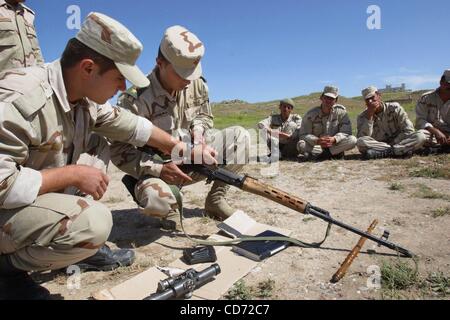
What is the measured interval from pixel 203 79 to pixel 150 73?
74cm

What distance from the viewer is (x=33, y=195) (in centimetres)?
217

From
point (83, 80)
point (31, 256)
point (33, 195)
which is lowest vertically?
point (31, 256)

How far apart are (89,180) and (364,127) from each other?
22.9 feet

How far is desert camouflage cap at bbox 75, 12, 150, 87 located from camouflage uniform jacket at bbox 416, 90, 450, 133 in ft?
23.6

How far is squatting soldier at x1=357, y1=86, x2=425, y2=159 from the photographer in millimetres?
7605

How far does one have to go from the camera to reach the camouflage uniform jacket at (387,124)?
7.91 metres

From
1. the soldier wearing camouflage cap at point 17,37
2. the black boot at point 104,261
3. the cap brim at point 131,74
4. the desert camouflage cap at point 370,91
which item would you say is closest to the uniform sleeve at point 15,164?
the cap brim at point 131,74

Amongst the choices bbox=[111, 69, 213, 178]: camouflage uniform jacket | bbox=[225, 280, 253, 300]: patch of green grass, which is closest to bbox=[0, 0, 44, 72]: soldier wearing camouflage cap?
bbox=[111, 69, 213, 178]: camouflage uniform jacket

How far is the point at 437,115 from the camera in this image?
8180 millimetres

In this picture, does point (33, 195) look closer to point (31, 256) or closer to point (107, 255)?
point (31, 256)

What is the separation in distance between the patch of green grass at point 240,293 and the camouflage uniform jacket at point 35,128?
142 cm

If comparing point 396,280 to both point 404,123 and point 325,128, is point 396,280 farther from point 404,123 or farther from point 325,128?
point 404,123

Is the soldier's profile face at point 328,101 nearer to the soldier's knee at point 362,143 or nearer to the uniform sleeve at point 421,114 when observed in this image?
the soldier's knee at point 362,143
